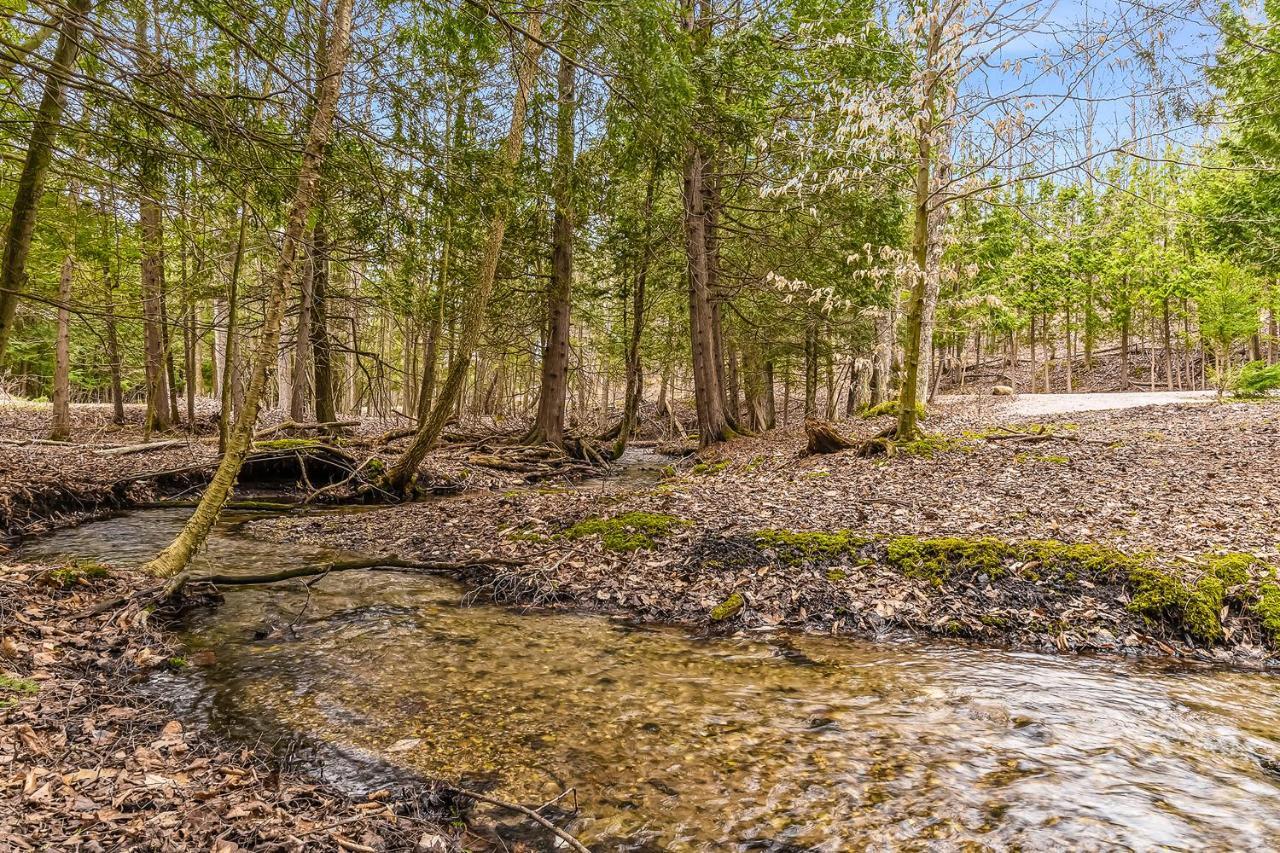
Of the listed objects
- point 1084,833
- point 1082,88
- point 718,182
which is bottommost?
point 1084,833

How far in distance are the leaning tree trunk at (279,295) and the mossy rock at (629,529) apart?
139 inches

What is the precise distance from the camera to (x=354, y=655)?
4.96 metres

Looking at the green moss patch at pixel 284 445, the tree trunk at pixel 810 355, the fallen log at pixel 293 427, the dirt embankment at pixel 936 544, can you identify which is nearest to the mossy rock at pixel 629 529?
the dirt embankment at pixel 936 544

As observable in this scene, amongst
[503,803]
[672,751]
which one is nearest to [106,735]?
[503,803]

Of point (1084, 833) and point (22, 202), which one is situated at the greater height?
point (22, 202)

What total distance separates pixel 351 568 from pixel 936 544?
5.85 m

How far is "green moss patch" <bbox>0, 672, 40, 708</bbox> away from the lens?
3.33 meters

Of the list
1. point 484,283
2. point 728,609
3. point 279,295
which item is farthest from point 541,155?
point 728,609

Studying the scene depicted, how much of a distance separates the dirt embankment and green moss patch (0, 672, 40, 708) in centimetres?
359

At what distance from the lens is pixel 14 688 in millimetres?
3430

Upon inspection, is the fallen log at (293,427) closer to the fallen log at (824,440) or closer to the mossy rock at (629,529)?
the mossy rock at (629,529)

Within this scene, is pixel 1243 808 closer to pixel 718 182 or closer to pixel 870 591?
pixel 870 591

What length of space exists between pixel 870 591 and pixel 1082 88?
20.8 ft

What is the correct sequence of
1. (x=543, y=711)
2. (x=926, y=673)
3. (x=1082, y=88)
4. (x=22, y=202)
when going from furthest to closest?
(x=1082, y=88), (x=22, y=202), (x=926, y=673), (x=543, y=711)
